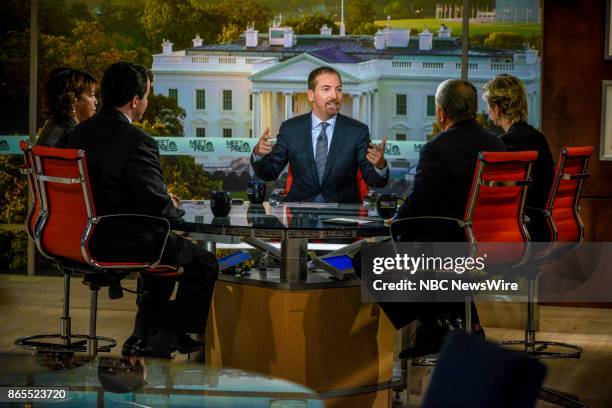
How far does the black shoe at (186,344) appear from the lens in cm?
446

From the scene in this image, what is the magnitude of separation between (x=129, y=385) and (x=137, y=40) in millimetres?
5271

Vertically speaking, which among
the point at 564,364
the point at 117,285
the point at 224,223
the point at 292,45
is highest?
the point at 292,45

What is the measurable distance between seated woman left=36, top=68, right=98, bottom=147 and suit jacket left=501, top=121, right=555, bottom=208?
197 cm

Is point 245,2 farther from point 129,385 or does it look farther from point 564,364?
point 129,385

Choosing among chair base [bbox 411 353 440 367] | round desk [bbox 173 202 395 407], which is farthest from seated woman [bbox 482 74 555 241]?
round desk [bbox 173 202 395 407]

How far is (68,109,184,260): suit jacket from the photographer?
4.40m

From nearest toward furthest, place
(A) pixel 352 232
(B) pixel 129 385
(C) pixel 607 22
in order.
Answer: (B) pixel 129 385
(A) pixel 352 232
(C) pixel 607 22

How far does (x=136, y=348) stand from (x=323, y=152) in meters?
1.57

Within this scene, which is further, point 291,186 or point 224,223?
point 291,186

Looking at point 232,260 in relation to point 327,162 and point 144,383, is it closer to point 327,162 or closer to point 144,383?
point 327,162

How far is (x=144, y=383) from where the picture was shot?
7.60ft

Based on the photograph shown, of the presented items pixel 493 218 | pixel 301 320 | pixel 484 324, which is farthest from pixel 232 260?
pixel 484 324

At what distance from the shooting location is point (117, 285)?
180 inches

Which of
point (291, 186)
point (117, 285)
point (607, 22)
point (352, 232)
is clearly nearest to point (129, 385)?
point (352, 232)
